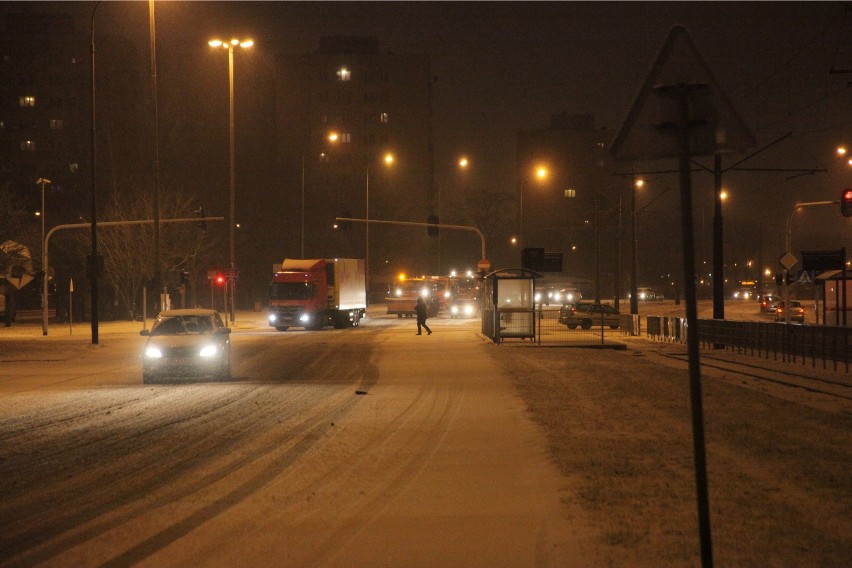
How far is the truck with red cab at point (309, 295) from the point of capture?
50.9 m

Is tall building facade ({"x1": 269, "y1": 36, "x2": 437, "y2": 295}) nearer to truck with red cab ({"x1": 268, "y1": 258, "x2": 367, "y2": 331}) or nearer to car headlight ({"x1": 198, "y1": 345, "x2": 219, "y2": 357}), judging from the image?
truck with red cab ({"x1": 268, "y1": 258, "x2": 367, "y2": 331})

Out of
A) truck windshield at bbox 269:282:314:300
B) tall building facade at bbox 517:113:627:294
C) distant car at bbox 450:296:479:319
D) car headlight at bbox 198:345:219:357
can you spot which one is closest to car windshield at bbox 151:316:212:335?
car headlight at bbox 198:345:219:357

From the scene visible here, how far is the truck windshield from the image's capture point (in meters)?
51.3

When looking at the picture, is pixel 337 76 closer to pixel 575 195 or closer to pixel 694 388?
pixel 575 195

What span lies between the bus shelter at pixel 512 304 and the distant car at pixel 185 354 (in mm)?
14692

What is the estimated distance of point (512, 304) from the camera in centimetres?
3691

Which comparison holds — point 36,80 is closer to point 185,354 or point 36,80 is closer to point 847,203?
point 847,203

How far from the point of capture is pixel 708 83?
5531mm

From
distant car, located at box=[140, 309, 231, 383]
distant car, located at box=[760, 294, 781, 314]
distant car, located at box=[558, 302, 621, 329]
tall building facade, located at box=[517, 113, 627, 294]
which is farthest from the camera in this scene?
tall building facade, located at box=[517, 113, 627, 294]

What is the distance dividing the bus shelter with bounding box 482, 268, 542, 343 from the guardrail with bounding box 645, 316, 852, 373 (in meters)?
6.44

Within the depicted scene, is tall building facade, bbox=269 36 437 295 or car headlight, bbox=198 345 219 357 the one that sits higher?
tall building facade, bbox=269 36 437 295

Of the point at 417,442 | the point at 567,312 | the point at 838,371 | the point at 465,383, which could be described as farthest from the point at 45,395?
the point at 567,312

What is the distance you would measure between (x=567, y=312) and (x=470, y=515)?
45827mm

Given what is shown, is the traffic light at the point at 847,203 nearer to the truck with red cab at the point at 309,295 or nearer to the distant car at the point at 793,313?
the distant car at the point at 793,313
